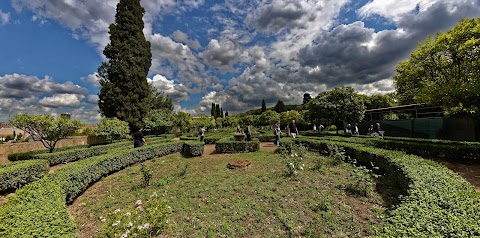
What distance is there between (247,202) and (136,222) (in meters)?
2.79

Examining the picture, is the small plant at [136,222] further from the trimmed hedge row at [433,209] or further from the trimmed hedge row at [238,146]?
the trimmed hedge row at [238,146]

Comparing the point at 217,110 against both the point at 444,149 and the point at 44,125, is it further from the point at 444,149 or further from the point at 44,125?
the point at 444,149

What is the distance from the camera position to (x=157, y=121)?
29.8 meters

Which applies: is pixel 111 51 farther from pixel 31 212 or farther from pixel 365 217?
pixel 365 217

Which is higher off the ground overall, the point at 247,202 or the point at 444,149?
the point at 444,149

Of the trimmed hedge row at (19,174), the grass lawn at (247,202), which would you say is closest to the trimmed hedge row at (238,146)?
the grass lawn at (247,202)

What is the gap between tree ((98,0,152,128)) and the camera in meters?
23.2

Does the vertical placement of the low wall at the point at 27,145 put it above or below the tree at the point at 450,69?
below

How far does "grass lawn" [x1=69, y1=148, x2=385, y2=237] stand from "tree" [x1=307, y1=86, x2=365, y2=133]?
11.6m

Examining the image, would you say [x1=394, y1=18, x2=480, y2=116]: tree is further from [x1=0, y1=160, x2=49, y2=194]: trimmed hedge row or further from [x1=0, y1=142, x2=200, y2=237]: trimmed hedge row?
[x1=0, y1=160, x2=49, y2=194]: trimmed hedge row

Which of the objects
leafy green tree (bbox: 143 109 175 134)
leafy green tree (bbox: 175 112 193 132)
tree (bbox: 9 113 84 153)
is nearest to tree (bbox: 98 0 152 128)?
leafy green tree (bbox: 143 109 175 134)

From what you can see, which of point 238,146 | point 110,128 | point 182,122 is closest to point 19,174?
point 238,146

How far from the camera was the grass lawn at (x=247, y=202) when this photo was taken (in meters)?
4.43

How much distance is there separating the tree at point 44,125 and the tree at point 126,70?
8274mm
